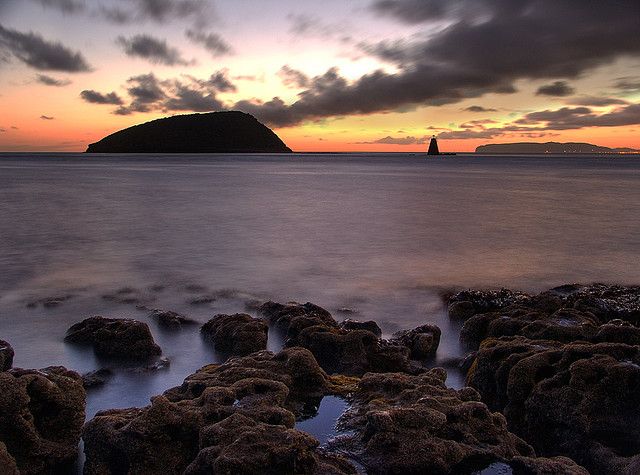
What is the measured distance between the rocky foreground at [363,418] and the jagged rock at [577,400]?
0.05 ft

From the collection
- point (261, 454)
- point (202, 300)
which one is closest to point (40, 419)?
point (261, 454)

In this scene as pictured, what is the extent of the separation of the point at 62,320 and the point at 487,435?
9754 millimetres

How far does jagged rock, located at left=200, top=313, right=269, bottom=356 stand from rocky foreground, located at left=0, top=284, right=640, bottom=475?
55.9 inches

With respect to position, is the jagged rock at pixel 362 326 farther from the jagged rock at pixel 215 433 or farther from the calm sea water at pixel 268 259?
the jagged rock at pixel 215 433

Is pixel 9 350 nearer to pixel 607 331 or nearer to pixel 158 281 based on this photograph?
pixel 158 281

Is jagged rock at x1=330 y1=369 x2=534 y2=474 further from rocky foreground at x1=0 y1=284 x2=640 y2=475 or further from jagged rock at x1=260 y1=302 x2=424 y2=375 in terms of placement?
jagged rock at x1=260 y1=302 x2=424 y2=375

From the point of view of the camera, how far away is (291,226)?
30.0 m

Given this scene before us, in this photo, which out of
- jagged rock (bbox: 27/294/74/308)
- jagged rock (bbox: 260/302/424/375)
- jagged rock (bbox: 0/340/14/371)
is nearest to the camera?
jagged rock (bbox: 0/340/14/371)

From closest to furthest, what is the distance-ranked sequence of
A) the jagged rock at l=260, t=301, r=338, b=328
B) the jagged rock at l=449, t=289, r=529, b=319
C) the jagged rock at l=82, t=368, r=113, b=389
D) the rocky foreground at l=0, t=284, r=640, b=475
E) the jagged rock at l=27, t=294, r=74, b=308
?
the rocky foreground at l=0, t=284, r=640, b=475, the jagged rock at l=82, t=368, r=113, b=389, the jagged rock at l=260, t=301, r=338, b=328, the jagged rock at l=449, t=289, r=529, b=319, the jagged rock at l=27, t=294, r=74, b=308

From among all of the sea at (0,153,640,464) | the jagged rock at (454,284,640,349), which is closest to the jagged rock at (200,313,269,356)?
the sea at (0,153,640,464)

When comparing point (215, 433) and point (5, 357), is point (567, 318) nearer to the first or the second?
point (215, 433)

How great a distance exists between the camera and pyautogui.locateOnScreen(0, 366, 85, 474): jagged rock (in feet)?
19.0

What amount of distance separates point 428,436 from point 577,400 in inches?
82.8

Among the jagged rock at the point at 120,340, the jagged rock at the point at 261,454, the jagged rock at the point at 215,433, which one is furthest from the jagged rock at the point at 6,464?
the jagged rock at the point at 120,340
